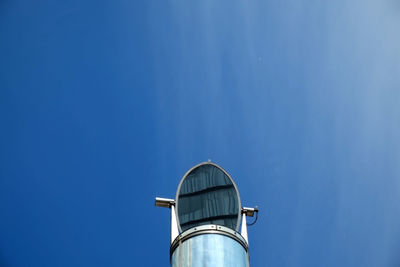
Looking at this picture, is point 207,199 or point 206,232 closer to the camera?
point 206,232

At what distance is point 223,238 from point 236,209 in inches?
44.7

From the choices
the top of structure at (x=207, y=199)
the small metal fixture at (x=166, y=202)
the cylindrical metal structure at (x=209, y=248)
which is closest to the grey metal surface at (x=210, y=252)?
the cylindrical metal structure at (x=209, y=248)

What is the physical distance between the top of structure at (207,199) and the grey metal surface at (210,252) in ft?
2.26

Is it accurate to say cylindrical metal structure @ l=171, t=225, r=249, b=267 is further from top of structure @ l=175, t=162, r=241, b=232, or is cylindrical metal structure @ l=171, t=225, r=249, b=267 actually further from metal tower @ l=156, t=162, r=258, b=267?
top of structure @ l=175, t=162, r=241, b=232

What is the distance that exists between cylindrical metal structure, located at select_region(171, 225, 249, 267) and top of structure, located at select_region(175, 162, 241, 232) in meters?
0.58

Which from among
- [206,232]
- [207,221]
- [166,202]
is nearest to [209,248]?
[206,232]

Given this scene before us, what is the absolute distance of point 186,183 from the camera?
25.5 ft

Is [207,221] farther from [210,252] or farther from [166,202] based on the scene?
[210,252]

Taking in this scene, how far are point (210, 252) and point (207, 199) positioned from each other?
1523mm

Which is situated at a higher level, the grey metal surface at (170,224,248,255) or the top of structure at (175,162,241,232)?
the top of structure at (175,162,241,232)

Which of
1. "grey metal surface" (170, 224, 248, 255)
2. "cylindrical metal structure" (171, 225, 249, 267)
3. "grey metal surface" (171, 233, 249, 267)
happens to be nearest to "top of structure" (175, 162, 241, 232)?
"grey metal surface" (170, 224, 248, 255)

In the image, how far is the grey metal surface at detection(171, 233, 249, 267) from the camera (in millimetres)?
5996

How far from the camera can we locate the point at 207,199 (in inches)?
297

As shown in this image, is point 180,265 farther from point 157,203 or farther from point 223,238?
point 157,203
